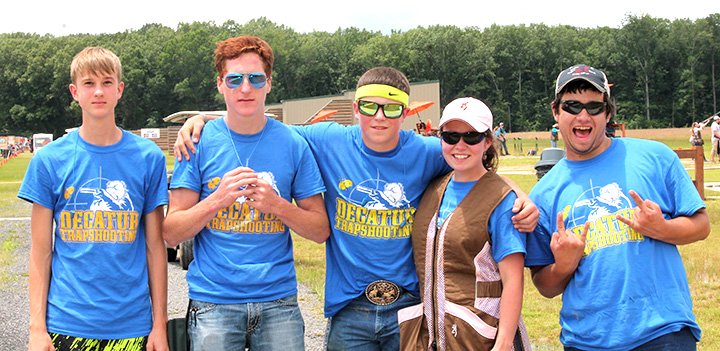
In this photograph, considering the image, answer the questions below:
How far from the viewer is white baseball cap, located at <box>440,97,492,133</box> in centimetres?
357

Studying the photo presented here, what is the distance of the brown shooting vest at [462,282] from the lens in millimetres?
3430

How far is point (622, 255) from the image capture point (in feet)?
10.7

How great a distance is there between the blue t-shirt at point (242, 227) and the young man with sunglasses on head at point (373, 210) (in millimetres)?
158

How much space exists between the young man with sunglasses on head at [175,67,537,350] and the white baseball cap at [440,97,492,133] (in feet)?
1.13

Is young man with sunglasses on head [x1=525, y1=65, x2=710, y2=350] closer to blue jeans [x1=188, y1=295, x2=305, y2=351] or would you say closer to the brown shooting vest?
the brown shooting vest

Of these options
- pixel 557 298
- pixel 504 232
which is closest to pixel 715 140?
pixel 557 298

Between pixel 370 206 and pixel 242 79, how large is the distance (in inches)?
35.4

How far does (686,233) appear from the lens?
3244 millimetres

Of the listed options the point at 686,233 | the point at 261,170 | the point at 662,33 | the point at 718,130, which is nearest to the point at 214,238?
the point at 261,170

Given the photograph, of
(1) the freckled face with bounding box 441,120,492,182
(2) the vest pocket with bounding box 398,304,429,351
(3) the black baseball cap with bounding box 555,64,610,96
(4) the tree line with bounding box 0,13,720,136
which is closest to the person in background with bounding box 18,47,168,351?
(2) the vest pocket with bounding box 398,304,429,351

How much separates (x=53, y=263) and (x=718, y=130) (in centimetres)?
3149

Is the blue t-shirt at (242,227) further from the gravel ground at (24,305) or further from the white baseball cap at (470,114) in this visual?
the gravel ground at (24,305)

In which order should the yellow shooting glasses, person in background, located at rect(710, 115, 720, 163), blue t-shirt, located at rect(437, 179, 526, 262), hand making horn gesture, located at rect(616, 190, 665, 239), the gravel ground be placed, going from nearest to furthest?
hand making horn gesture, located at rect(616, 190, 665, 239), blue t-shirt, located at rect(437, 179, 526, 262), the yellow shooting glasses, the gravel ground, person in background, located at rect(710, 115, 720, 163)

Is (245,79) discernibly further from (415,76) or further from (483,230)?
(415,76)
